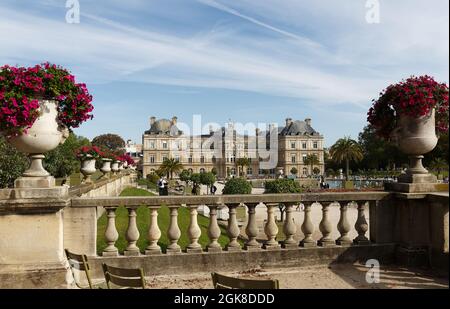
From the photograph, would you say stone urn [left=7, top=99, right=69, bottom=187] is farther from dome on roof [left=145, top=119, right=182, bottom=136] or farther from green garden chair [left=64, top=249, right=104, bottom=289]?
dome on roof [left=145, top=119, right=182, bottom=136]

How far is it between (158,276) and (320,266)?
209 centimetres

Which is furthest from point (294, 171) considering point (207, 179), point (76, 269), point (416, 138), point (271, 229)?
point (76, 269)

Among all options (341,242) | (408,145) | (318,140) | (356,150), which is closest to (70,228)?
(341,242)

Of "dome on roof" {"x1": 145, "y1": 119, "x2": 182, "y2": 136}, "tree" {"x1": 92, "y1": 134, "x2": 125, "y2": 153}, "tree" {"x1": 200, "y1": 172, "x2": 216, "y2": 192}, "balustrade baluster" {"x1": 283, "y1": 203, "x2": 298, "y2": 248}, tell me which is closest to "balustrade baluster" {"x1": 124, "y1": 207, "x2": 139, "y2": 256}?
"balustrade baluster" {"x1": 283, "y1": 203, "x2": 298, "y2": 248}

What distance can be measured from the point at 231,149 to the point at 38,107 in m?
91.3

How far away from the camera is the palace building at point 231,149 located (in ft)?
308

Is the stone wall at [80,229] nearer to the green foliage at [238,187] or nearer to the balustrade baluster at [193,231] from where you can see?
the balustrade baluster at [193,231]

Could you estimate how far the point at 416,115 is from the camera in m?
4.96

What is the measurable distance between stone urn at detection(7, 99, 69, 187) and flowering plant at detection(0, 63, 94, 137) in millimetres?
73

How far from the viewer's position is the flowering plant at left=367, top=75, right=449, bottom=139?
4.88 metres

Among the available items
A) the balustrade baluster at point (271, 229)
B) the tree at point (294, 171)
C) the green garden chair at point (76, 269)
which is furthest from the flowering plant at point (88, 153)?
the tree at point (294, 171)

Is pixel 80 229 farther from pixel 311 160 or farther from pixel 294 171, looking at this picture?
pixel 294 171

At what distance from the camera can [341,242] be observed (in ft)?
17.5
